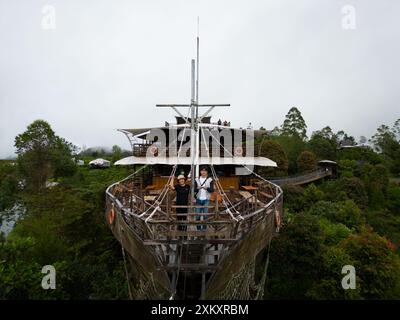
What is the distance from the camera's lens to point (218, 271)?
781 cm

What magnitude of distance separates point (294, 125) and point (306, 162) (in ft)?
34.0

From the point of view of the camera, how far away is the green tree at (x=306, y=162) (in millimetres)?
38594

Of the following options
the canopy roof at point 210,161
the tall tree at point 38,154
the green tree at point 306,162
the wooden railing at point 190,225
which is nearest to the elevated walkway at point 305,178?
the green tree at point 306,162

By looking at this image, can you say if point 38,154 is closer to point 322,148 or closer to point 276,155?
point 276,155

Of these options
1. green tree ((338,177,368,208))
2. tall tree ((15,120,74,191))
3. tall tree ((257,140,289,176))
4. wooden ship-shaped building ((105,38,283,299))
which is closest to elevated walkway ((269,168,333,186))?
tall tree ((257,140,289,176))

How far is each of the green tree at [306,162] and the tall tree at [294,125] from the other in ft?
25.0

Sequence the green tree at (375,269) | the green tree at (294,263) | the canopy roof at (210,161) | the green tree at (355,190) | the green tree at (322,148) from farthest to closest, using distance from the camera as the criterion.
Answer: the green tree at (322,148) → the green tree at (355,190) → the green tree at (294,263) → the green tree at (375,269) → the canopy roof at (210,161)

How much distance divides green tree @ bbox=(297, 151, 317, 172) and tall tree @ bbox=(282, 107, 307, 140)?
763cm

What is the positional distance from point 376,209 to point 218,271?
1210 inches

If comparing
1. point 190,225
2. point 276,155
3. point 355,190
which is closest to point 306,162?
point 276,155

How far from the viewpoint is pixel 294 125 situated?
47.6 meters

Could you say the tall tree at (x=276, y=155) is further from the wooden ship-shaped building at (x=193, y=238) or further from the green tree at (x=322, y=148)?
the wooden ship-shaped building at (x=193, y=238)

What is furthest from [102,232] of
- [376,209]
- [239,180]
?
[376,209]
